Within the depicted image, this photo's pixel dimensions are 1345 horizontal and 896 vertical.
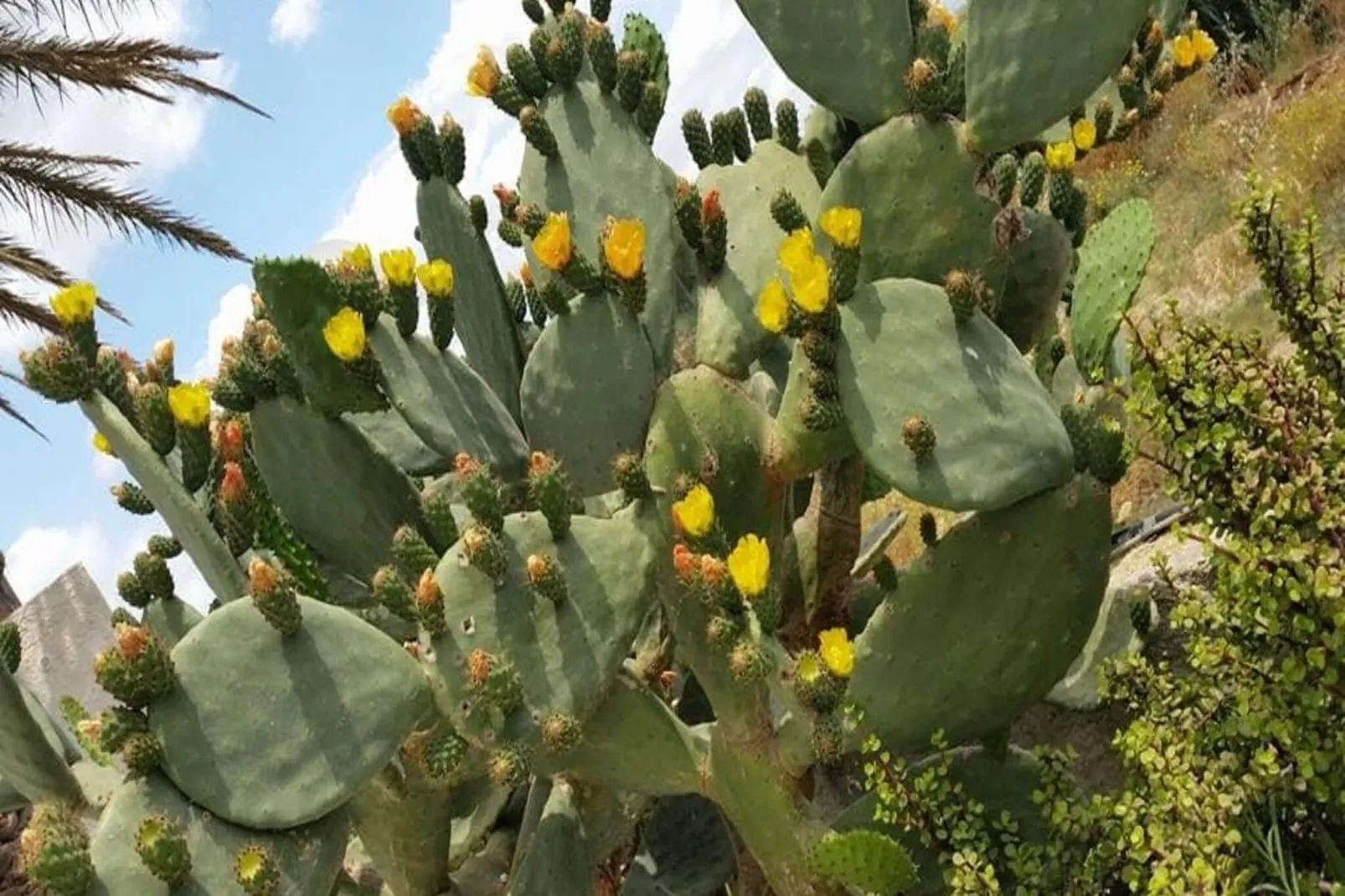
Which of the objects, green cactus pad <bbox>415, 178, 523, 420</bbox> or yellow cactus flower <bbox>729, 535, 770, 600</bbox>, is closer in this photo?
yellow cactus flower <bbox>729, 535, 770, 600</bbox>

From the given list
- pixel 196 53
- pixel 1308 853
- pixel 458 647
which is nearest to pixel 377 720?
pixel 458 647

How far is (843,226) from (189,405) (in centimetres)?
102

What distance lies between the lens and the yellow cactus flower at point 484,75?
2465 mm

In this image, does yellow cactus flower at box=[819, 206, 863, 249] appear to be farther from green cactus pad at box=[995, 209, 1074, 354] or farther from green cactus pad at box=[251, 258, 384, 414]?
green cactus pad at box=[251, 258, 384, 414]

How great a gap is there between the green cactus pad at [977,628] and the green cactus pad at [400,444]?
89 centimetres

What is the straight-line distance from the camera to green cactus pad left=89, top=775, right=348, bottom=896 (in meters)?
1.67

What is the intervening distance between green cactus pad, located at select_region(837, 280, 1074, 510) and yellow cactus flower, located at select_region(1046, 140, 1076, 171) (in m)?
0.56

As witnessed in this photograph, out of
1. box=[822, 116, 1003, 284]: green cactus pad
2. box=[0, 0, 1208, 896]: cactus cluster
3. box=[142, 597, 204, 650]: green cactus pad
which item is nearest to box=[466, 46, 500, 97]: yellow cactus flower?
box=[0, 0, 1208, 896]: cactus cluster

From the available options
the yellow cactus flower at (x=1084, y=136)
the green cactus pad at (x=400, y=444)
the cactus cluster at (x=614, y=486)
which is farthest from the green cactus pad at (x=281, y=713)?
the yellow cactus flower at (x=1084, y=136)

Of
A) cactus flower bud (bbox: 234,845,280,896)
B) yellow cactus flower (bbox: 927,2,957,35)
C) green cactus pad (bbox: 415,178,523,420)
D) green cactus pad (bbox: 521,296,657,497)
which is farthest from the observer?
yellow cactus flower (bbox: 927,2,957,35)

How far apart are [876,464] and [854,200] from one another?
48cm

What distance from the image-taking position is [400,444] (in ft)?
8.04

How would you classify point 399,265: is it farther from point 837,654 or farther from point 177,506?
point 837,654

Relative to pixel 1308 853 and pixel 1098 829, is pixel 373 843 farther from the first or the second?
pixel 1308 853
